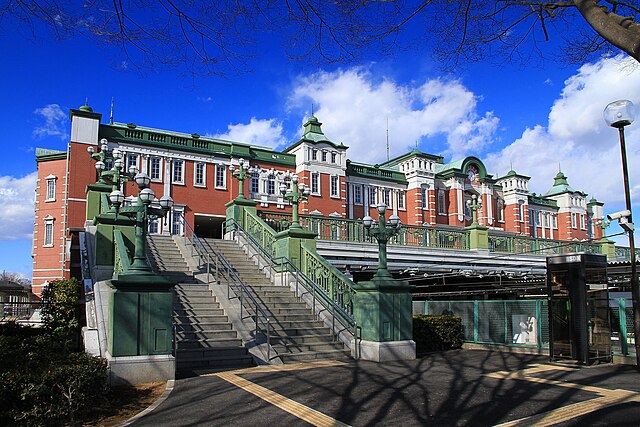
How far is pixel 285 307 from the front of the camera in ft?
47.8

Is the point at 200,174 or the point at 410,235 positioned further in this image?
the point at 200,174

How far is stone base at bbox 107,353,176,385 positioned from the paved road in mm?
364

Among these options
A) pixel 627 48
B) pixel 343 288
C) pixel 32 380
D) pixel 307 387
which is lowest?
pixel 307 387

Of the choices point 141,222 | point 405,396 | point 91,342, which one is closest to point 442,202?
point 141,222

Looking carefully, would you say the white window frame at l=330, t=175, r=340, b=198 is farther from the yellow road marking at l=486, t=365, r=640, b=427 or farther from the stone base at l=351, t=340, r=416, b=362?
the yellow road marking at l=486, t=365, r=640, b=427

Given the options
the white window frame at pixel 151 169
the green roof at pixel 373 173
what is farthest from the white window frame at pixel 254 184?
the green roof at pixel 373 173

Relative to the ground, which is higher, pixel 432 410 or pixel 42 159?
pixel 42 159

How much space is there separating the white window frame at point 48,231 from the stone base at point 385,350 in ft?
97.5

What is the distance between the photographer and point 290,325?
1361cm

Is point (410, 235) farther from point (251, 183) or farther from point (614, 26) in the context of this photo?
point (251, 183)

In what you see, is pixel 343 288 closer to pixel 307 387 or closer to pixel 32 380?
pixel 307 387

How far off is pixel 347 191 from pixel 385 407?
124 ft

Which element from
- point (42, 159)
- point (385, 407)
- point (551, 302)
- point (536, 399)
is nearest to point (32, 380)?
point (385, 407)

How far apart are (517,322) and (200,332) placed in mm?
8696
